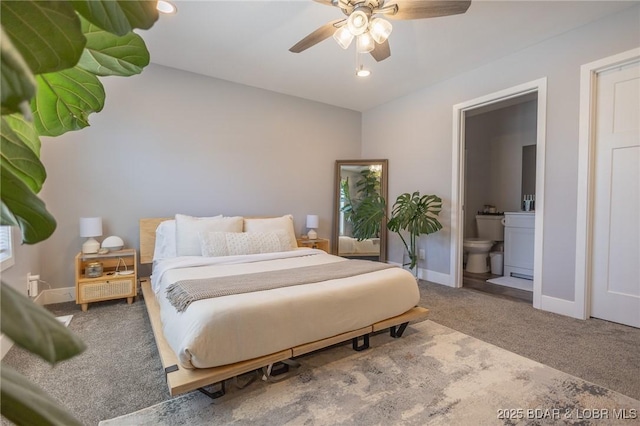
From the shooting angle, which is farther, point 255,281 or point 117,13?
point 255,281

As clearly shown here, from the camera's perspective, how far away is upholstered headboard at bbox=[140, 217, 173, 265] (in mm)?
3383

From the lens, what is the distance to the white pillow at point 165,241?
3.15 m

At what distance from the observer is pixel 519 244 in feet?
14.6

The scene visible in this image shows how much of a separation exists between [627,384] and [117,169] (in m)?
4.53

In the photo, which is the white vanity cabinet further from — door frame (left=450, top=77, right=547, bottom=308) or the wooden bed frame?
the wooden bed frame

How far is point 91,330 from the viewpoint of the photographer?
2.49 metres

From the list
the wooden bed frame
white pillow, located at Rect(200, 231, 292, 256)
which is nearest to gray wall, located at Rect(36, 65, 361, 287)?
white pillow, located at Rect(200, 231, 292, 256)

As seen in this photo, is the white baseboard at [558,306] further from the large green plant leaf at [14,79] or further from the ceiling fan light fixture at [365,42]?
the large green plant leaf at [14,79]

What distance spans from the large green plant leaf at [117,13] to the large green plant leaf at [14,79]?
0.14 meters

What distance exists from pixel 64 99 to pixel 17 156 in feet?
0.84

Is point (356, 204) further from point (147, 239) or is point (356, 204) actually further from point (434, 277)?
point (147, 239)

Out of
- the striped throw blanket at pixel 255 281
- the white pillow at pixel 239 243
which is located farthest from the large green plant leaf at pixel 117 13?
the white pillow at pixel 239 243

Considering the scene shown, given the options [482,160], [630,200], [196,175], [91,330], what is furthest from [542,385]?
[482,160]

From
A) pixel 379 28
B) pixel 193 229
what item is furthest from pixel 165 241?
pixel 379 28
